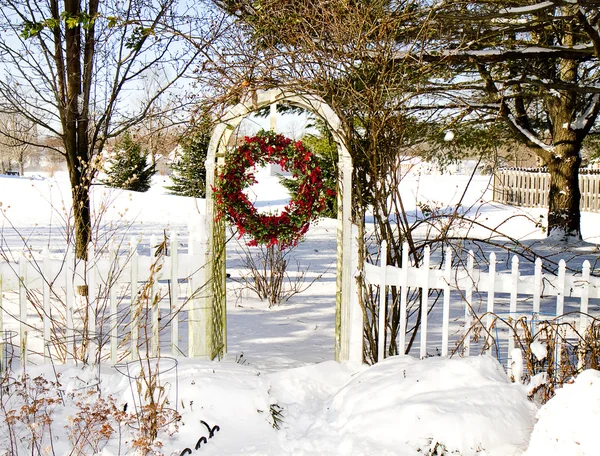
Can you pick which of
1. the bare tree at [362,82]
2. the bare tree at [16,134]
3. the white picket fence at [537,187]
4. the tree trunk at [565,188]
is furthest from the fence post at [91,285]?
the white picket fence at [537,187]

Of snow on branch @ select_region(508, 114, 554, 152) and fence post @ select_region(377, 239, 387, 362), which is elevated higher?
snow on branch @ select_region(508, 114, 554, 152)

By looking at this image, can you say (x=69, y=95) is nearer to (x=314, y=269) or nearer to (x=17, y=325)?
(x=17, y=325)

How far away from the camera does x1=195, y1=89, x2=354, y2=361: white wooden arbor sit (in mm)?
4457

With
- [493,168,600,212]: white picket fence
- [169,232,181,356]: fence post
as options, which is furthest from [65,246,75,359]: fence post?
[493,168,600,212]: white picket fence

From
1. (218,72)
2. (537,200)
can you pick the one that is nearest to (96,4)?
(218,72)

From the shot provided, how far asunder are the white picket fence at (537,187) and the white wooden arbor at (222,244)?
14.7 metres

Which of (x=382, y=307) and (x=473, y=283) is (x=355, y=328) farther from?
(x=473, y=283)

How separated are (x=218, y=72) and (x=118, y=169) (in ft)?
60.6

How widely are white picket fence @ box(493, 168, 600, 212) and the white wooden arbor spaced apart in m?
14.7

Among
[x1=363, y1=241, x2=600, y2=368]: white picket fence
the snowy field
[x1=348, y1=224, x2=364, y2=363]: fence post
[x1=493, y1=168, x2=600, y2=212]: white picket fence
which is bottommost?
the snowy field

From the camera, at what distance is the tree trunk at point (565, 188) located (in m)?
10.9

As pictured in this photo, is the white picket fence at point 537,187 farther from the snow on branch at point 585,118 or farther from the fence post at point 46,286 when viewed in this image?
the fence post at point 46,286

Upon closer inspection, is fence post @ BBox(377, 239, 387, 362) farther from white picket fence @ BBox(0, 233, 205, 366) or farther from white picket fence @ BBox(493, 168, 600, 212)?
white picket fence @ BBox(493, 168, 600, 212)

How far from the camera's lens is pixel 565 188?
11.0m
